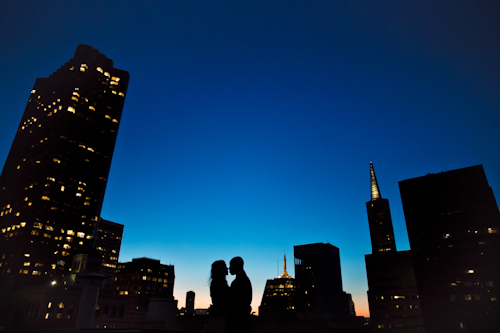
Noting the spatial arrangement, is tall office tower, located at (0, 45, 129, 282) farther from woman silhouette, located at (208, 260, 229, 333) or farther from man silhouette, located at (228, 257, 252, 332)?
man silhouette, located at (228, 257, 252, 332)

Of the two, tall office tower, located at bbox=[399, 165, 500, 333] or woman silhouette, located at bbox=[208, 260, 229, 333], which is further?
tall office tower, located at bbox=[399, 165, 500, 333]

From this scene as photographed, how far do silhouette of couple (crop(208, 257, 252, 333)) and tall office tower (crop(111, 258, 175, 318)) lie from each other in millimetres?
154841

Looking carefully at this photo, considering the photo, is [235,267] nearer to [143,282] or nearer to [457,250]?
[457,250]

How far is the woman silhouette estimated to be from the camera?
4707mm

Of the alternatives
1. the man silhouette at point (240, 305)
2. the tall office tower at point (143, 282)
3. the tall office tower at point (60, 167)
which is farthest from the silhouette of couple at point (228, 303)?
the tall office tower at point (143, 282)

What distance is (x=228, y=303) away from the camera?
481cm

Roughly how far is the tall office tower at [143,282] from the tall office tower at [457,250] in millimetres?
112425

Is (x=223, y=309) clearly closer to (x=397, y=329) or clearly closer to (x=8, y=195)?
(x=397, y=329)

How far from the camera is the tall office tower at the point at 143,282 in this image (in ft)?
492

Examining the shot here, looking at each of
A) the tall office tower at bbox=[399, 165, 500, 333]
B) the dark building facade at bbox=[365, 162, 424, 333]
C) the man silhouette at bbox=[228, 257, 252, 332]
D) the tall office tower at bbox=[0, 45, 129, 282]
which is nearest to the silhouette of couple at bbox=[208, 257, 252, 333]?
the man silhouette at bbox=[228, 257, 252, 332]

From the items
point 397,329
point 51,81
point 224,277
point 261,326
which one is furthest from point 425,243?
point 51,81

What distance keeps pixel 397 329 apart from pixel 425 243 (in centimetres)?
3959

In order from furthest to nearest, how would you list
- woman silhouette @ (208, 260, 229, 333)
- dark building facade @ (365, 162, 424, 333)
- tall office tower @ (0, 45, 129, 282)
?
tall office tower @ (0, 45, 129, 282) → dark building facade @ (365, 162, 424, 333) → woman silhouette @ (208, 260, 229, 333)

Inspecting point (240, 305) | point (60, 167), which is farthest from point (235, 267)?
point (60, 167)
